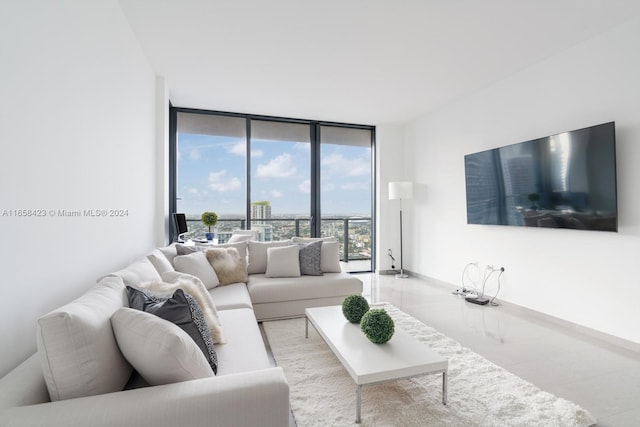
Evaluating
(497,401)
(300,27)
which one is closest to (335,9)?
(300,27)

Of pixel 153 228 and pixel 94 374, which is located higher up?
pixel 153 228

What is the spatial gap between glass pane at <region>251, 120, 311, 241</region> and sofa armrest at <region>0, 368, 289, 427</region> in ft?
13.7

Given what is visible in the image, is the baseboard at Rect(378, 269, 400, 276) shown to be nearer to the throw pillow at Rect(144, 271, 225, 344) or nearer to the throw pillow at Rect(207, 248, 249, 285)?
the throw pillow at Rect(207, 248, 249, 285)

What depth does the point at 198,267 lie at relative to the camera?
2809mm

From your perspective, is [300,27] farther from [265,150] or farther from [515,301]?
[515,301]

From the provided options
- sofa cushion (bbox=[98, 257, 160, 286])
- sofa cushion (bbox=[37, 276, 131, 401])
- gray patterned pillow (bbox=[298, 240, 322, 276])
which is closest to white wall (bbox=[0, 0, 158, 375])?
sofa cushion (bbox=[98, 257, 160, 286])

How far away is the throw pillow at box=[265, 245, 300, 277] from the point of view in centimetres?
344

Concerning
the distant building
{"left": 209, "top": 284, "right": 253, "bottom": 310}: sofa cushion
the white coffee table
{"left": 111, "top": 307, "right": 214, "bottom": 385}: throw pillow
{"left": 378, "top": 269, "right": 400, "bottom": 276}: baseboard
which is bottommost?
{"left": 378, "top": 269, "right": 400, "bottom": 276}: baseboard

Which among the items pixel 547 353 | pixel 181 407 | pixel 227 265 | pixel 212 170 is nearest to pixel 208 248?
pixel 227 265

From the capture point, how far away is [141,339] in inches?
42.6

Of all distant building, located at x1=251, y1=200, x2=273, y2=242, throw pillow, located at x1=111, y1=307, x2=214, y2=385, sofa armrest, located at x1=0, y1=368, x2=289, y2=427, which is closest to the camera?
sofa armrest, located at x1=0, y1=368, x2=289, y2=427

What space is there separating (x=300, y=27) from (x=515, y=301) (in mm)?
3776

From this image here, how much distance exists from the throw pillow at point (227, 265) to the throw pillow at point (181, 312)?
1668 millimetres

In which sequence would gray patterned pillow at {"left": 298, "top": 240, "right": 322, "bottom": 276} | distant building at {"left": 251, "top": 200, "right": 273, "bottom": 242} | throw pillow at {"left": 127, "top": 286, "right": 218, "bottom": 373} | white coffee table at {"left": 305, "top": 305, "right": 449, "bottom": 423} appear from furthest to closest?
distant building at {"left": 251, "top": 200, "right": 273, "bottom": 242} → gray patterned pillow at {"left": 298, "top": 240, "right": 322, "bottom": 276} → white coffee table at {"left": 305, "top": 305, "right": 449, "bottom": 423} → throw pillow at {"left": 127, "top": 286, "right": 218, "bottom": 373}
